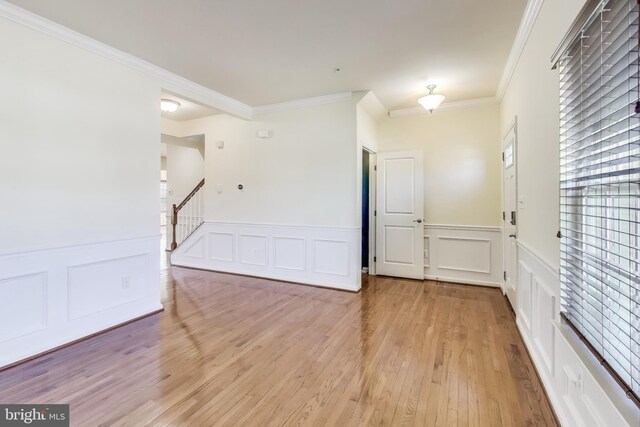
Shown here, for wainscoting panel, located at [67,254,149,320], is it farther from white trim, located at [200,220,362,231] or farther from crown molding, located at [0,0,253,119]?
crown molding, located at [0,0,253,119]

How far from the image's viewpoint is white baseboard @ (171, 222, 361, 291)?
4.25 metres

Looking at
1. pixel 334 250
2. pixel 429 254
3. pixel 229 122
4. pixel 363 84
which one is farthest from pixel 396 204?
pixel 229 122

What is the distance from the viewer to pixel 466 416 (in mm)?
1755

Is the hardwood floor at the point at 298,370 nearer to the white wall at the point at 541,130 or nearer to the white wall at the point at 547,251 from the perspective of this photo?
the white wall at the point at 547,251

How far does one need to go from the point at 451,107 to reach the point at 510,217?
6.47 ft

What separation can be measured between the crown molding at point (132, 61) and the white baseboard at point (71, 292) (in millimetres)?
1859

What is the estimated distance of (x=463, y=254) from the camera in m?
4.54

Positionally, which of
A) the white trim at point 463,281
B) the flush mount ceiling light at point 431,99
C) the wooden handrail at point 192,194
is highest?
the flush mount ceiling light at point 431,99

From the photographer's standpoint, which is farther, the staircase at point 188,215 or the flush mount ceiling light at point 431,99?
the staircase at point 188,215

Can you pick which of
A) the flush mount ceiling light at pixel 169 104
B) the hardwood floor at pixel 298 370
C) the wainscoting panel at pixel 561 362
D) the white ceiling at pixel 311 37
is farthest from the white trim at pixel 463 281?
the flush mount ceiling light at pixel 169 104

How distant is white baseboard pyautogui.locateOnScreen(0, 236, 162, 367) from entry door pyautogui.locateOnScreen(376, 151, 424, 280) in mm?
3324

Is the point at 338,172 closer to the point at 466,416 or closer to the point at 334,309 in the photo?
the point at 334,309

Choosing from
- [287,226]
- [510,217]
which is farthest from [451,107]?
[287,226]

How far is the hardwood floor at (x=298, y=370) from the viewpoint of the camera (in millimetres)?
1781
